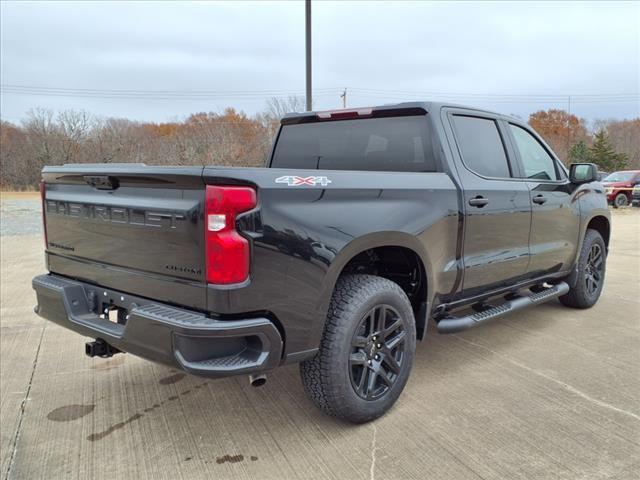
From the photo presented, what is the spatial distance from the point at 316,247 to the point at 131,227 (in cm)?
96

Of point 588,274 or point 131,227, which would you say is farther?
point 588,274

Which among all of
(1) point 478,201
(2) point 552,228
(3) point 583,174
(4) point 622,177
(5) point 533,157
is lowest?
(4) point 622,177

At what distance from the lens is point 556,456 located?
2729mm

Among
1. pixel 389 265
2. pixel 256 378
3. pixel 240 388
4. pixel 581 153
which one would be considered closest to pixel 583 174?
pixel 389 265

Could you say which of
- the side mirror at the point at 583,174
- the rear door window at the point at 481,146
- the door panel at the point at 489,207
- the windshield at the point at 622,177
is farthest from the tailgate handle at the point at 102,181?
the windshield at the point at 622,177

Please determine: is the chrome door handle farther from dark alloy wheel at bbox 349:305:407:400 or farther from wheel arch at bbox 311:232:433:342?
dark alloy wheel at bbox 349:305:407:400

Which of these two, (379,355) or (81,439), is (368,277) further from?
(81,439)

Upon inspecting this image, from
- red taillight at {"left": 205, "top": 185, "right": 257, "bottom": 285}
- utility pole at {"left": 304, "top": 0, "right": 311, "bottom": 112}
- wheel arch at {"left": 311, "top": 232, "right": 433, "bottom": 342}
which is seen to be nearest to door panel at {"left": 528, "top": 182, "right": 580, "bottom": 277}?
wheel arch at {"left": 311, "top": 232, "right": 433, "bottom": 342}

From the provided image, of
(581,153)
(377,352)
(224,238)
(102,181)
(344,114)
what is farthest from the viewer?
(581,153)

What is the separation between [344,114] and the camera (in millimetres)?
3973

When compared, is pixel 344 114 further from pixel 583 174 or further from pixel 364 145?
pixel 583 174

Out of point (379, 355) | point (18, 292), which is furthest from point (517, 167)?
point (18, 292)

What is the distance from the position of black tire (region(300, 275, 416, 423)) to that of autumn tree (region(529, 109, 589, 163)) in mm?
51703

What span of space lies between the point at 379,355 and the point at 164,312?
4.24 ft
